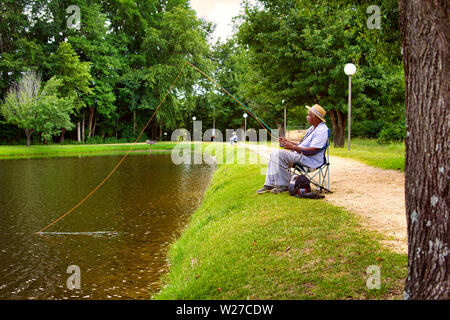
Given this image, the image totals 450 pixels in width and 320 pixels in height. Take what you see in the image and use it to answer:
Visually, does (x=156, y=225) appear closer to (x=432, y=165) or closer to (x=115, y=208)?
(x=115, y=208)

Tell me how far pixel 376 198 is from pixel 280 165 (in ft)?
5.77

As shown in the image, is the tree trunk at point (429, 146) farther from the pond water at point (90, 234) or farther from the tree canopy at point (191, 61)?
the tree canopy at point (191, 61)

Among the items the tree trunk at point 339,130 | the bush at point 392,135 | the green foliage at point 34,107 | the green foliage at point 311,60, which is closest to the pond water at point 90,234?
the green foliage at point 311,60

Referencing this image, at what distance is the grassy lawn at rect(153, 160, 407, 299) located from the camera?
11.4 ft

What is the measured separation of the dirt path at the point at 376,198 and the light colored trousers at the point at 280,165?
0.86m

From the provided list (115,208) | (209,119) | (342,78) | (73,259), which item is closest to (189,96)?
(209,119)

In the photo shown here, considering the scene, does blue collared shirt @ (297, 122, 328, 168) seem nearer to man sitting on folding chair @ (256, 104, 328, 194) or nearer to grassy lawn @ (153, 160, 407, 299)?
man sitting on folding chair @ (256, 104, 328, 194)

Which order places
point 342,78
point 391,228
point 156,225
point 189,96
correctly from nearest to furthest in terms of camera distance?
point 391,228 < point 156,225 < point 342,78 < point 189,96

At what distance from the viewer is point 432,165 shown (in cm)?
264

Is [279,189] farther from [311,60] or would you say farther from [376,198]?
[311,60]

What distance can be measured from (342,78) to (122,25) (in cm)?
3551

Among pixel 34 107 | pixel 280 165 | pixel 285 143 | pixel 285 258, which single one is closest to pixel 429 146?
pixel 285 258

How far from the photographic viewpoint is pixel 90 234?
7.84m

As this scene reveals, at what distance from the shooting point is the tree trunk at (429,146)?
260 cm
